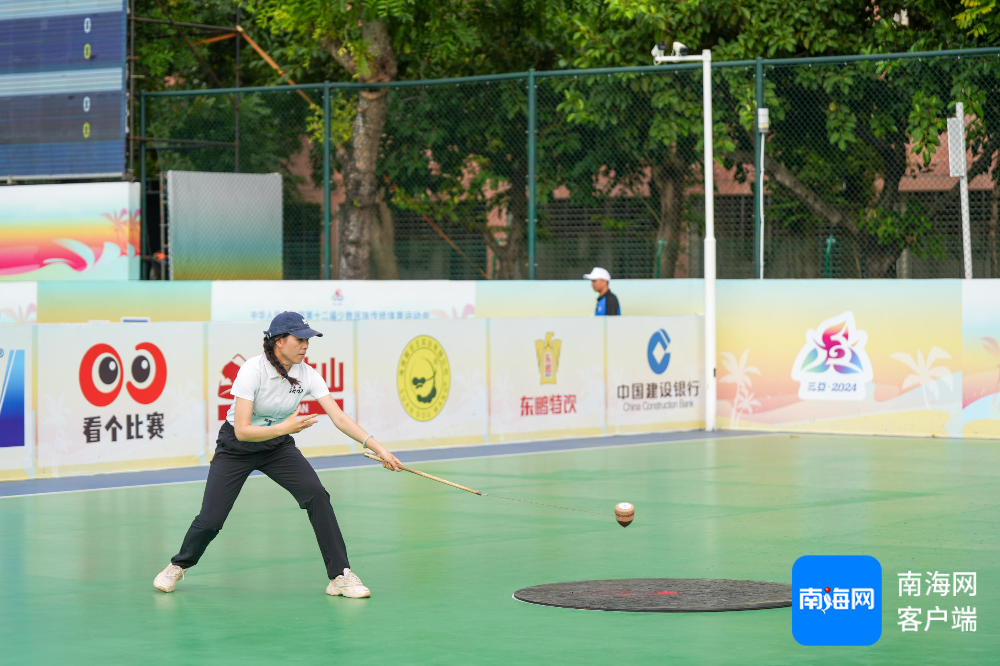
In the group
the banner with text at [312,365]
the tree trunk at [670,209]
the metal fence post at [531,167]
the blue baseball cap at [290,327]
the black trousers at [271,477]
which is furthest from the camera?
the metal fence post at [531,167]

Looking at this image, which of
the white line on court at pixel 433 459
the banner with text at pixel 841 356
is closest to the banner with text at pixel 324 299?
the banner with text at pixel 841 356

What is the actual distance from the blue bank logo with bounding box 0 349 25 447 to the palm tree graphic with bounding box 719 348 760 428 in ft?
30.8

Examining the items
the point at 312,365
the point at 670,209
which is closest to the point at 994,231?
the point at 670,209

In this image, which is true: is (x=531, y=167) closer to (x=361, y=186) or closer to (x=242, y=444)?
(x=361, y=186)

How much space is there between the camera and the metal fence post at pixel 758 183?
20750 millimetres

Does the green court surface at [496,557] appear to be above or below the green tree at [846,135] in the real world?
below

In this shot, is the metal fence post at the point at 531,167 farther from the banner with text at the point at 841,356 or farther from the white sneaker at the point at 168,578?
the white sneaker at the point at 168,578

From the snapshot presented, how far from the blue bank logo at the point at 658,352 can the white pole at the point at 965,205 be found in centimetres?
376

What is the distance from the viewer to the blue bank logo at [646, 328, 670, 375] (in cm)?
2045

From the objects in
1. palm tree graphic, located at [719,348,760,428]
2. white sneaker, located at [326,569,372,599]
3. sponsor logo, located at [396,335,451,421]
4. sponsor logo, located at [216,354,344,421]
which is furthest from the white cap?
white sneaker, located at [326,569,372,599]

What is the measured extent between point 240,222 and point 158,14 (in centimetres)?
1017

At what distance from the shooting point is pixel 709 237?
67.2 ft

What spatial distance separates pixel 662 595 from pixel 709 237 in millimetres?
11642

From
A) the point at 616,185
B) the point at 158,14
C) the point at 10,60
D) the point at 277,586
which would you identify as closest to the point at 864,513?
the point at 277,586
